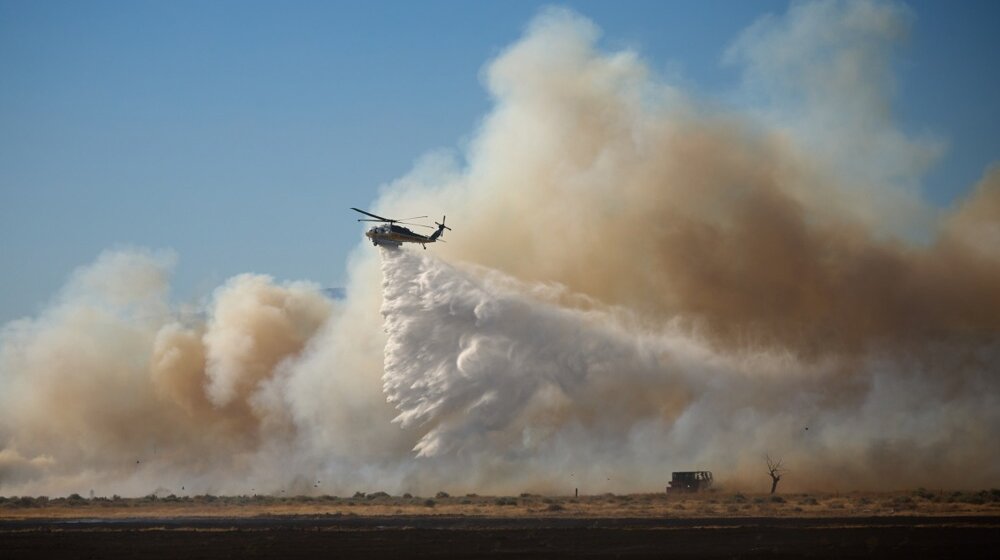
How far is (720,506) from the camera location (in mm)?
81812

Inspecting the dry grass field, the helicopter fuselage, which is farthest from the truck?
the helicopter fuselage

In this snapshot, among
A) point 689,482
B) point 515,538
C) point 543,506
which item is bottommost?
point 515,538

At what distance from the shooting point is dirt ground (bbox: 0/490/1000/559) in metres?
55.8

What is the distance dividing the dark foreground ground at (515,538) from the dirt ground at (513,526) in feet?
0.23

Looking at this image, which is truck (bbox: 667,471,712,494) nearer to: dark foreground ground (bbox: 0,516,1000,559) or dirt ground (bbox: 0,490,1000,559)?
dirt ground (bbox: 0,490,1000,559)

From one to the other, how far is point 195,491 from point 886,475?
174 feet

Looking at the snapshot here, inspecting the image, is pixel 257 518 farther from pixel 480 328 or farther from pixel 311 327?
pixel 311 327

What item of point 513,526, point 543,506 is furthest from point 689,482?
point 513,526

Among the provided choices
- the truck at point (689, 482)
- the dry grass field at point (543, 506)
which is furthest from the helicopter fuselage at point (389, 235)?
the truck at point (689, 482)

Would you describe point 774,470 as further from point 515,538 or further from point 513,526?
point 515,538

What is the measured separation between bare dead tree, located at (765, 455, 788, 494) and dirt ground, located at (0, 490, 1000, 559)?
2.51 m

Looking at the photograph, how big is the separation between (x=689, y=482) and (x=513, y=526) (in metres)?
25.1

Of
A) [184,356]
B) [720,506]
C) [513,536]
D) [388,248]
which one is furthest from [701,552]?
[184,356]

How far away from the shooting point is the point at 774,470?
294 ft
